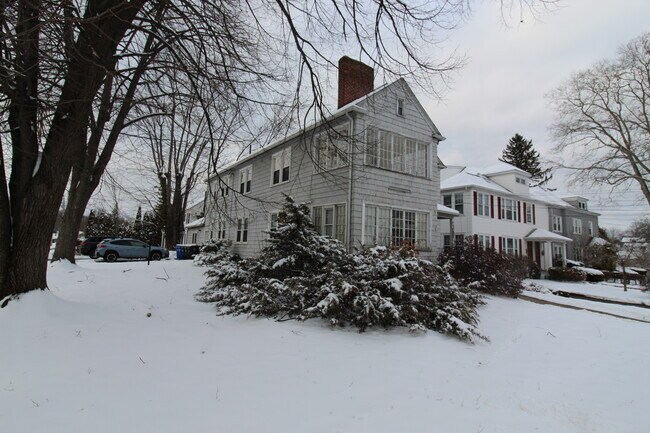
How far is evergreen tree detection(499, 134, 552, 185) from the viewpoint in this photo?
1969 inches

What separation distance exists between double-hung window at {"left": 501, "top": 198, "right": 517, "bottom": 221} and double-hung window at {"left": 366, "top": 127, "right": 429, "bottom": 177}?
528 inches

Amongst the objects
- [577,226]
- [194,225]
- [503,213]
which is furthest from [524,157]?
[194,225]

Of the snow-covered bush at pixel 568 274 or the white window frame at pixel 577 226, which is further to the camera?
the white window frame at pixel 577 226

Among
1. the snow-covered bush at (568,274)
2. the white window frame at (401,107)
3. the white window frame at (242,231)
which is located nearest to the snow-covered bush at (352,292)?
the white window frame at (401,107)

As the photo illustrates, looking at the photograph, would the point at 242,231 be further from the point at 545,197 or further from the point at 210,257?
the point at 545,197

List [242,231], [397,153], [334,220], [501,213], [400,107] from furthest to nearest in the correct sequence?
1. [501,213]
2. [242,231]
3. [400,107]
4. [397,153]
5. [334,220]

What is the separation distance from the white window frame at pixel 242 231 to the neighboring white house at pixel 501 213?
479 inches

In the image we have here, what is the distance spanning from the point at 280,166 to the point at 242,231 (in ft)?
16.0

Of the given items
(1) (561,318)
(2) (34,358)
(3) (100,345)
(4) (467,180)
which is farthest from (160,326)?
(4) (467,180)

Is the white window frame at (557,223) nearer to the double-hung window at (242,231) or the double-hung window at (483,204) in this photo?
the double-hung window at (483,204)

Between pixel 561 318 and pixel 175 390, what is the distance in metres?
9.13

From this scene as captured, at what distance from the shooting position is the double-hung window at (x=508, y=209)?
2510 cm

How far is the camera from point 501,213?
2486 centimetres

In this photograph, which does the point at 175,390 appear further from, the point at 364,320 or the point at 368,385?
the point at 364,320
